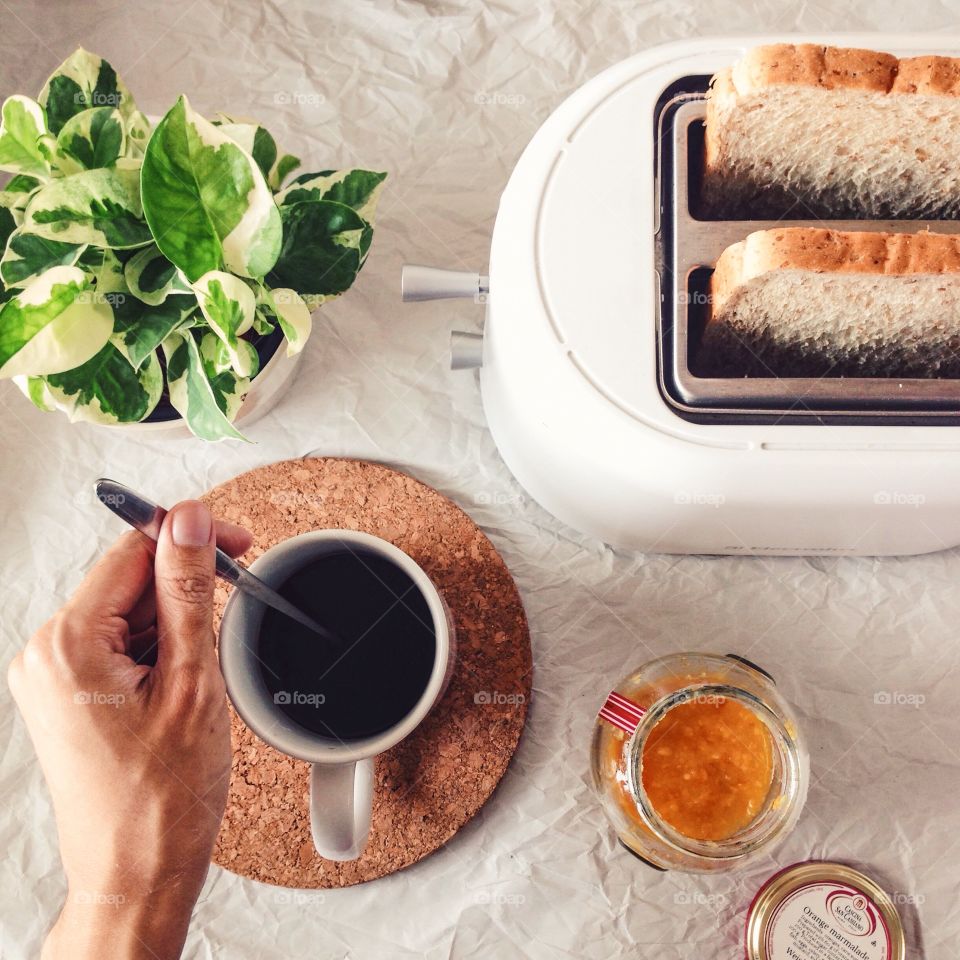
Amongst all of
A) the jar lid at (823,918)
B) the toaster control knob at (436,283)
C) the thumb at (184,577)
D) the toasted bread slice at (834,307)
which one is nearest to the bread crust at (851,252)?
the toasted bread slice at (834,307)

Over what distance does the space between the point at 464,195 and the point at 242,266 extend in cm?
30

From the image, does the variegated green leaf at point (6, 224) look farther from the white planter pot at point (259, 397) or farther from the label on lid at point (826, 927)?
the label on lid at point (826, 927)

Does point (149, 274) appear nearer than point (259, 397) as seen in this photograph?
Yes

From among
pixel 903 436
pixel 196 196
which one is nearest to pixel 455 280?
pixel 196 196

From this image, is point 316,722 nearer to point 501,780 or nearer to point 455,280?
point 501,780

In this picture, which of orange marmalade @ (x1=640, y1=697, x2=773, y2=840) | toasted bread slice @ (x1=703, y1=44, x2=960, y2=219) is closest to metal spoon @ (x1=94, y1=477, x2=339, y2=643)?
orange marmalade @ (x1=640, y1=697, x2=773, y2=840)

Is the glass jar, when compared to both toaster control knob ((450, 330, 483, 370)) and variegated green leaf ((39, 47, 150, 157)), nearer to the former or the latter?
toaster control knob ((450, 330, 483, 370))

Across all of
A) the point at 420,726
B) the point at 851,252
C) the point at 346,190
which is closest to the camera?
the point at 851,252

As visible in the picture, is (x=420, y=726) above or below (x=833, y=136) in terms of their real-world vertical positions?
below

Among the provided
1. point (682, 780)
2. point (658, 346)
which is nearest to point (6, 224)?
point (658, 346)

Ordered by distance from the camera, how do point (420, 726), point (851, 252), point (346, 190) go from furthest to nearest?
point (420, 726)
point (346, 190)
point (851, 252)

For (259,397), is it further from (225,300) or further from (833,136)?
(833,136)

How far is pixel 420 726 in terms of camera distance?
2.11ft

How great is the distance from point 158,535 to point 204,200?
183mm
